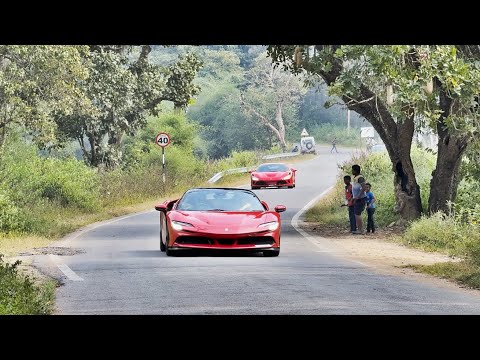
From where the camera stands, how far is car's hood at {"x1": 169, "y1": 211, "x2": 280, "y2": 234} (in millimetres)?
19703

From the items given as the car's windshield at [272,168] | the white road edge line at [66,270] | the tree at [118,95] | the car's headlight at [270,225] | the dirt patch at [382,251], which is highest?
the tree at [118,95]

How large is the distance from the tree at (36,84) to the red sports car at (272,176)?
8794mm

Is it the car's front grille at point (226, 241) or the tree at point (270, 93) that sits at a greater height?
the tree at point (270, 93)

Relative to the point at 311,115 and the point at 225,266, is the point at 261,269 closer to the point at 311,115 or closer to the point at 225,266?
the point at 225,266

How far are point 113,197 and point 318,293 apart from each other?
21.4 metres

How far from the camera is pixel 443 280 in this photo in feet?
58.7

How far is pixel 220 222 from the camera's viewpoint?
1972cm

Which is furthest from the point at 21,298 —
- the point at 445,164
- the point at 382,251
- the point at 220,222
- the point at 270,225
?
the point at 445,164

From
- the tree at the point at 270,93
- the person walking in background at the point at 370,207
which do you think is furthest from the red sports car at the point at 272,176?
the tree at the point at 270,93

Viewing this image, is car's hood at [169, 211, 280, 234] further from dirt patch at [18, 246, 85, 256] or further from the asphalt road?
dirt patch at [18, 246, 85, 256]

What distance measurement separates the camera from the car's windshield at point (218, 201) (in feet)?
66.7

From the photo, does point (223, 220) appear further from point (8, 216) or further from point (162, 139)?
point (162, 139)

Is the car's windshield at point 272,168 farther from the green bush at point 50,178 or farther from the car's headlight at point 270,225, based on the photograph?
the car's headlight at point 270,225
